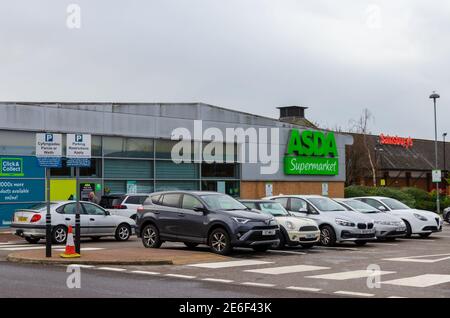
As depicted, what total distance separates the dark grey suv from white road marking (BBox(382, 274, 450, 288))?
4824 mm

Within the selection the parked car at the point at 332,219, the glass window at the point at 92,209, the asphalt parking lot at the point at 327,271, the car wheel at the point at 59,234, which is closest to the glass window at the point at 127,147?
the glass window at the point at 92,209

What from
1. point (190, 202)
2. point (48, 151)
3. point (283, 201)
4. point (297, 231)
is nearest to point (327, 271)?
point (297, 231)

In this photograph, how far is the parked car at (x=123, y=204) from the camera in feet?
84.3

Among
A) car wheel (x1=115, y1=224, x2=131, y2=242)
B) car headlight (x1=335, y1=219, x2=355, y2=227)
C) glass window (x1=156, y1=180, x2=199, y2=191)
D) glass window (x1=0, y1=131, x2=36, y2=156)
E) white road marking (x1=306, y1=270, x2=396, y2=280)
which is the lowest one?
white road marking (x1=306, y1=270, x2=396, y2=280)

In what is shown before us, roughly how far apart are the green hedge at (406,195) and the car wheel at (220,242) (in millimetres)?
29167

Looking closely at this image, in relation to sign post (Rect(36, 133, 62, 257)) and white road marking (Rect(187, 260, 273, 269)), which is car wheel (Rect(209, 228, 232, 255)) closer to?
white road marking (Rect(187, 260, 273, 269))

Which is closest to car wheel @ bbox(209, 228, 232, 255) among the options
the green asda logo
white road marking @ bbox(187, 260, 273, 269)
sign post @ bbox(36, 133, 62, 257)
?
white road marking @ bbox(187, 260, 273, 269)

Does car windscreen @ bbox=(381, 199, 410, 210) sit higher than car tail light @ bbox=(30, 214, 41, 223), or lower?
higher

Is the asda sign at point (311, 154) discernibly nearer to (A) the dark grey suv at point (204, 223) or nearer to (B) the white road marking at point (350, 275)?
(A) the dark grey suv at point (204, 223)

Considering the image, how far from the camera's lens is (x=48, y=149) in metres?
15.2

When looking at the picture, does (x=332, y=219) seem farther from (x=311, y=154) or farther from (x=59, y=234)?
(x=311, y=154)

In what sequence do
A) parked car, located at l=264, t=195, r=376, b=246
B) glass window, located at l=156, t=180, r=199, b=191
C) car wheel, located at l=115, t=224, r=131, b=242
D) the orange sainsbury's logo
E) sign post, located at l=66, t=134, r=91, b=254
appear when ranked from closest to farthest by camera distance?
sign post, located at l=66, t=134, r=91, b=254 < parked car, located at l=264, t=195, r=376, b=246 < car wheel, located at l=115, t=224, r=131, b=242 < glass window, located at l=156, t=180, r=199, b=191 < the orange sainsbury's logo

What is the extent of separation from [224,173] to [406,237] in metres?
13.8

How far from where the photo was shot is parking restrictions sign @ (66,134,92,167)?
602 inches
